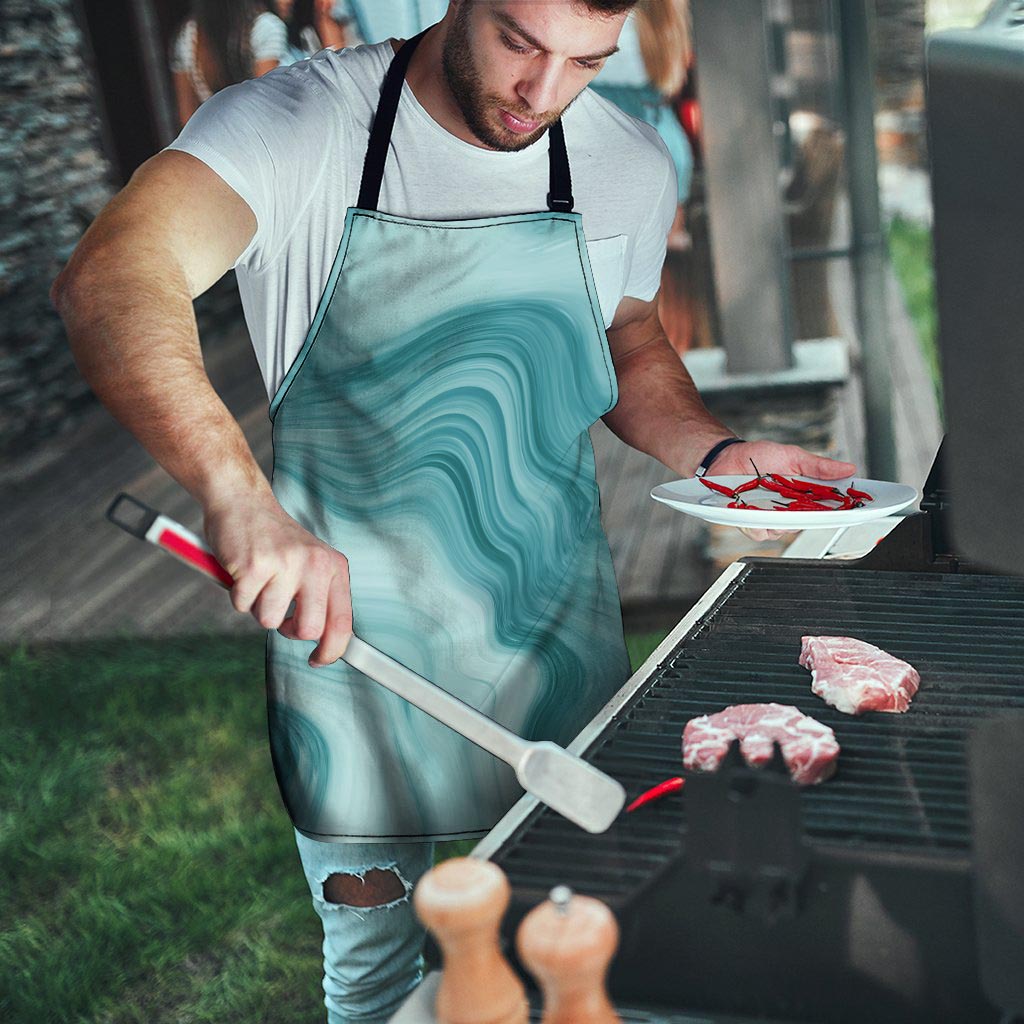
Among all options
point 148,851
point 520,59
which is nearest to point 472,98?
point 520,59

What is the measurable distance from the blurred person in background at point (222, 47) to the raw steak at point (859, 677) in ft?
15.8

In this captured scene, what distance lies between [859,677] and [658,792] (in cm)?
28

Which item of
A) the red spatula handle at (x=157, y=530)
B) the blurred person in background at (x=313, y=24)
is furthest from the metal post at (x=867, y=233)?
the red spatula handle at (x=157, y=530)

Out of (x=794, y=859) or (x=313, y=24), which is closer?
(x=794, y=859)

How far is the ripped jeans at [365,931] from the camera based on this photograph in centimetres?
187

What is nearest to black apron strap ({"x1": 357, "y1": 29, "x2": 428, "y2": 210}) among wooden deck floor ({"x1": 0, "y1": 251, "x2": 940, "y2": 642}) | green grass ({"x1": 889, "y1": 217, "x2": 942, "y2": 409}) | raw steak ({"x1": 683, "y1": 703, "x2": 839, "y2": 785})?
raw steak ({"x1": 683, "y1": 703, "x2": 839, "y2": 785})

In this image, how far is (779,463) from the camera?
6.23 ft

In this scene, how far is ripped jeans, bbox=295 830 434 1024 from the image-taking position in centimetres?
187

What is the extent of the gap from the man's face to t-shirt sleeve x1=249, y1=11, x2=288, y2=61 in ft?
13.5

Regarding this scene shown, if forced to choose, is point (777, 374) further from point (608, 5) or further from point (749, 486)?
point (608, 5)

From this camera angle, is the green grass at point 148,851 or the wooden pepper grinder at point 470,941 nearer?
the wooden pepper grinder at point 470,941

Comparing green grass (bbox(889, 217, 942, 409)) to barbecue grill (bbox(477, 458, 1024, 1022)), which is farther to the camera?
green grass (bbox(889, 217, 942, 409))

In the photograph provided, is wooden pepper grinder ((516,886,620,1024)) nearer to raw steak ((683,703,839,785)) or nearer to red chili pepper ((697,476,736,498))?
raw steak ((683,703,839,785))

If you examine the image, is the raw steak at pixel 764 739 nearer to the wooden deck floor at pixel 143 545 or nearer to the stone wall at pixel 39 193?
the wooden deck floor at pixel 143 545
